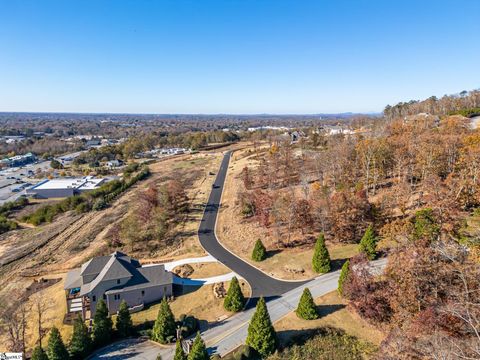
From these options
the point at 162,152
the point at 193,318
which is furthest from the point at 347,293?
the point at 162,152

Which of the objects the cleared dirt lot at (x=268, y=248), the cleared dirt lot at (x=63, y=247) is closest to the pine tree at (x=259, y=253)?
the cleared dirt lot at (x=268, y=248)

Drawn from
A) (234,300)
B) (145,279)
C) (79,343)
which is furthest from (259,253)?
(79,343)

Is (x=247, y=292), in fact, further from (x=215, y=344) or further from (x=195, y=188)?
(x=195, y=188)

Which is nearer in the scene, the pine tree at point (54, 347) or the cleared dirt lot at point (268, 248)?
the pine tree at point (54, 347)

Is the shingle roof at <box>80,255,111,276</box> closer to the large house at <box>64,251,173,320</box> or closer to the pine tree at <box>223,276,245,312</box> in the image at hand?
the large house at <box>64,251,173,320</box>

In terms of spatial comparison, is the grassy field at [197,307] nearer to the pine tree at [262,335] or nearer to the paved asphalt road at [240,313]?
the paved asphalt road at [240,313]

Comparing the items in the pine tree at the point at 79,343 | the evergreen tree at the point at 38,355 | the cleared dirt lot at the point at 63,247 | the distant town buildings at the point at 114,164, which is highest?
the distant town buildings at the point at 114,164
